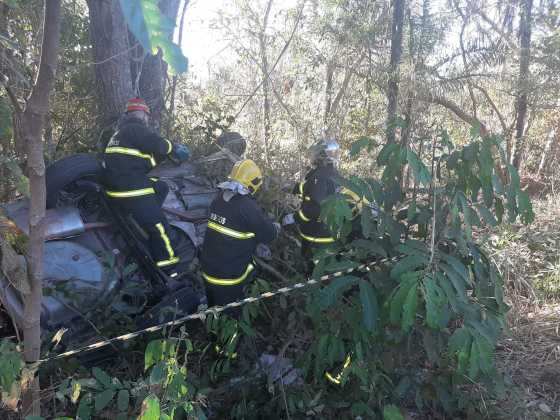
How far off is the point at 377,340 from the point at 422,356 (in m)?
1.05

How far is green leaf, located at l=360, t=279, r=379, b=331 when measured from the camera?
248 cm

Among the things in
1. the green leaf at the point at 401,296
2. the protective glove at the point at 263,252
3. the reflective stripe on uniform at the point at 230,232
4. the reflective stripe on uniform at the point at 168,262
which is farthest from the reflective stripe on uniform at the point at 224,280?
the green leaf at the point at 401,296

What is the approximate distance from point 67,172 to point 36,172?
2.53 m

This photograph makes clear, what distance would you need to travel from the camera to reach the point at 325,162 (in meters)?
4.31

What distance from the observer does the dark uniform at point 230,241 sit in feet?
12.2

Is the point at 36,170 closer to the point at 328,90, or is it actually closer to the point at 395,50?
the point at 395,50

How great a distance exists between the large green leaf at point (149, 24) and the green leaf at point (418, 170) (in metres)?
1.76

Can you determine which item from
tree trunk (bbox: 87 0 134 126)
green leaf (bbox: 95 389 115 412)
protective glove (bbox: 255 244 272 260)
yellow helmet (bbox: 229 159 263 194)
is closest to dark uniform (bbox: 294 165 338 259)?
protective glove (bbox: 255 244 272 260)

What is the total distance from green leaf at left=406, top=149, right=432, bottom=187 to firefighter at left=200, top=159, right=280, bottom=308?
1585 millimetres

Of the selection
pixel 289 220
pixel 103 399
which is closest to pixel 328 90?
pixel 289 220

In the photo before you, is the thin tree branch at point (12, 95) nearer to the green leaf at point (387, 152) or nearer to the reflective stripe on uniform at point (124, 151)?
the green leaf at point (387, 152)

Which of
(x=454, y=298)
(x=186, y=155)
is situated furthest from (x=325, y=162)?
(x=454, y=298)

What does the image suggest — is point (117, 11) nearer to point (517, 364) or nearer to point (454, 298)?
point (454, 298)

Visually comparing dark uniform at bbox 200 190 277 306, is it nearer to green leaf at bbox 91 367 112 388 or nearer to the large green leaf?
green leaf at bbox 91 367 112 388
